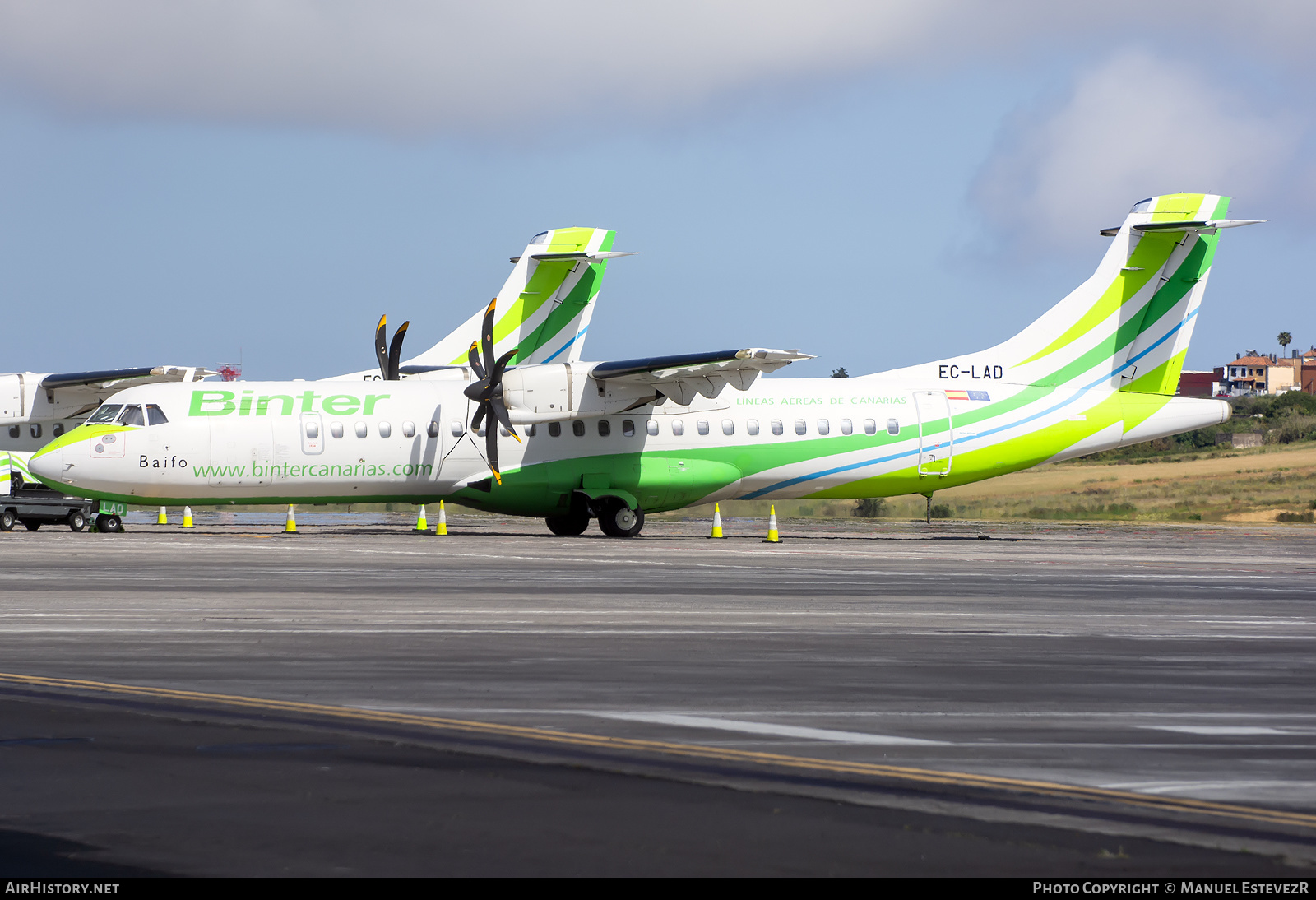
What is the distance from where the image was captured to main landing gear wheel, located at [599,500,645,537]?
122 feet

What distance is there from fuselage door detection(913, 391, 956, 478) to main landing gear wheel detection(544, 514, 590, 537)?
9001 mm

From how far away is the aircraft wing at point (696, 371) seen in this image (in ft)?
112

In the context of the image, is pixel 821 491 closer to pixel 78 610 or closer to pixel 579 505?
pixel 579 505

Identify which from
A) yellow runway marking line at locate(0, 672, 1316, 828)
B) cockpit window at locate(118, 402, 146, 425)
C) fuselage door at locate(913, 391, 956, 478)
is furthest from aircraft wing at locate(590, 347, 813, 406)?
yellow runway marking line at locate(0, 672, 1316, 828)

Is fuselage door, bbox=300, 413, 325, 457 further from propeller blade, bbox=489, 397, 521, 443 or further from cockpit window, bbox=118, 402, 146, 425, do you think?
propeller blade, bbox=489, 397, 521, 443

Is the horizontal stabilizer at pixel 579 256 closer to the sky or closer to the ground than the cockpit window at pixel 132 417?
closer to the sky

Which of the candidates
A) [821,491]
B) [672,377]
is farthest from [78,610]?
[821,491]

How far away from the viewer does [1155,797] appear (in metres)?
7.11

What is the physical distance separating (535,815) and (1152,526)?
45.0 m

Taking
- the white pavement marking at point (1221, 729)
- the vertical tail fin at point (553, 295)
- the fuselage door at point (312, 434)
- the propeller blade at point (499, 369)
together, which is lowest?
the white pavement marking at point (1221, 729)

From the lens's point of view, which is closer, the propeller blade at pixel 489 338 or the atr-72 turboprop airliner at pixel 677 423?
the atr-72 turboprop airliner at pixel 677 423

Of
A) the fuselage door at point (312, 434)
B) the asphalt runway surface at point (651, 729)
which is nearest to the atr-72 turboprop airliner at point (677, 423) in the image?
the fuselage door at point (312, 434)

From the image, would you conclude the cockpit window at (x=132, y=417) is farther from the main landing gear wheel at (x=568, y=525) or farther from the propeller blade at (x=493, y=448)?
the main landing gear wheel at (x=568, y=525)

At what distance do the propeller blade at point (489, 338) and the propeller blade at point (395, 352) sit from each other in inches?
216
